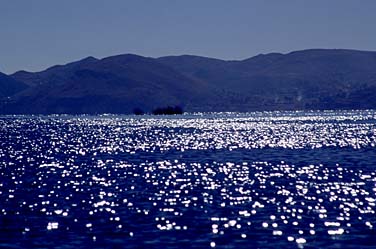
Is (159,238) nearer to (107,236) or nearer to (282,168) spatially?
(107,236)

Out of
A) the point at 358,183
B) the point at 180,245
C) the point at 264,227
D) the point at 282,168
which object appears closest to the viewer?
the point at 180,245

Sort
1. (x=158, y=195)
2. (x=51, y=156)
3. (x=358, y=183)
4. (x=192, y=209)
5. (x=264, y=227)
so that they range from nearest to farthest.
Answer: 1. (x=264, y=227)
2. (x=192, y=209)
3. (x=158, y=195)
4. (x=358, y=183)
5. (x=51, y=156)

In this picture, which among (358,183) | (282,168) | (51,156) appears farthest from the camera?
(51,156)

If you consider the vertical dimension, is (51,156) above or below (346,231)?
above

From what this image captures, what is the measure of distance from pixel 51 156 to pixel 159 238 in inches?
3667

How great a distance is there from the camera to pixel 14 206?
6306cm

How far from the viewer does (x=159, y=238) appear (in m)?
46.7

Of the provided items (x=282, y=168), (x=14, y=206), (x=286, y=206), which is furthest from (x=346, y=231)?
(x=282, y=168)

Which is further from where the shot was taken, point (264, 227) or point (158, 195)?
point (158, 195)

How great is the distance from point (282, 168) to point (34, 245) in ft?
205

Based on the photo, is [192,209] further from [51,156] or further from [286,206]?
[51,156]

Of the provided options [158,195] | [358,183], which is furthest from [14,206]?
[358,183]

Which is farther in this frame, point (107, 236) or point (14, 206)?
point (14, 206)

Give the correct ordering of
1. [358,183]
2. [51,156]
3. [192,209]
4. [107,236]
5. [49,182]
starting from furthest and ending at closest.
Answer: [51,156], [49,182], [358,183], [192,209], [107,236]
